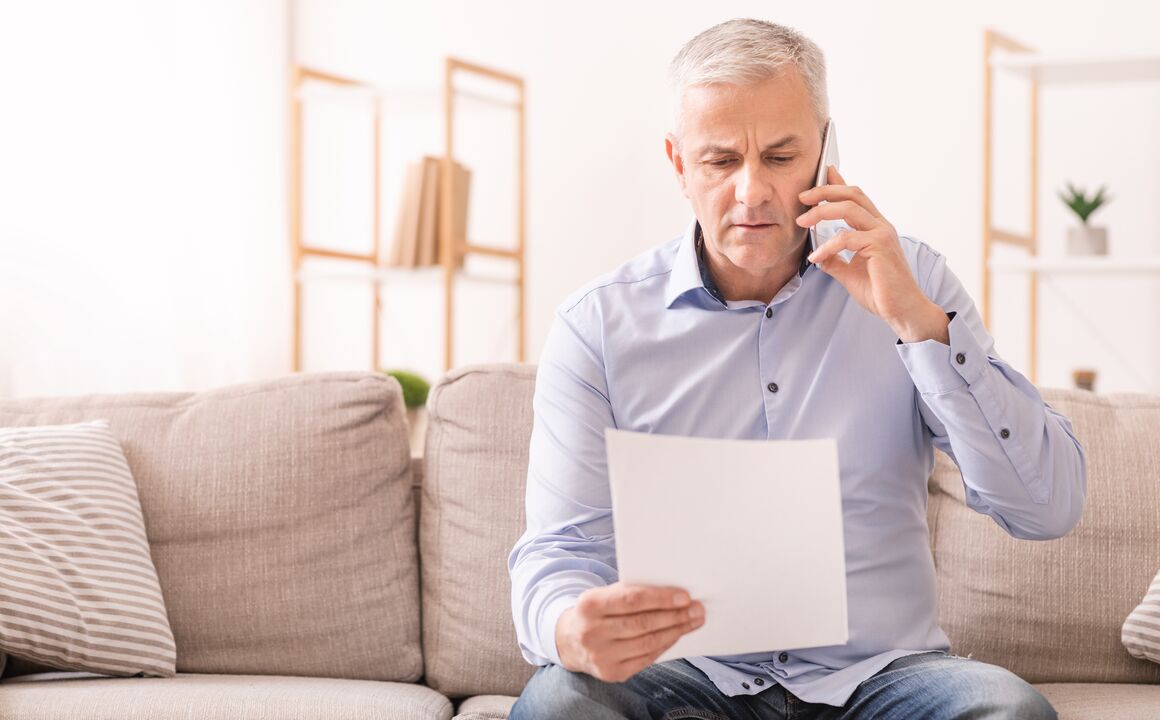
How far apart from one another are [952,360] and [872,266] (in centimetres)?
12

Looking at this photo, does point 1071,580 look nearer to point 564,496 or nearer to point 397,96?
point 564,496

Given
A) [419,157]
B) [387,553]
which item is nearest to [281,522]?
[387,553]

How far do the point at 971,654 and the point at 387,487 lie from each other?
83 cm

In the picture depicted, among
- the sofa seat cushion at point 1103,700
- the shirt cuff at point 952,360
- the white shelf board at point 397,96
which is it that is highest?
the white shelf board at point 397,96

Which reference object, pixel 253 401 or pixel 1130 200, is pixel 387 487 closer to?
pixel 253 401

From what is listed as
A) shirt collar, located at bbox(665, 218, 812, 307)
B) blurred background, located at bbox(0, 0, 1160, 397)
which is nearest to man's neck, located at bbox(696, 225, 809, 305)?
shirt collar, located at bbox(665, 218, 812, 307)

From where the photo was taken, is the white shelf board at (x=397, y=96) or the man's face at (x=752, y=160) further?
the white shelf board at (x=397, y=96)

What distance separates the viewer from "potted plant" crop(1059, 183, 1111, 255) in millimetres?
2592

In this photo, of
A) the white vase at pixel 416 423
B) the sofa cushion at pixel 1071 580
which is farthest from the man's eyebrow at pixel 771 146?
the white vase at pixel 416 423

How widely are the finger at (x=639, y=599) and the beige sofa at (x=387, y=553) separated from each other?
577mm

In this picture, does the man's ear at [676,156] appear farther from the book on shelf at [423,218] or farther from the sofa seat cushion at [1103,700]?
the book on shelf at [423,218]

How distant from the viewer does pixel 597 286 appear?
1.46m

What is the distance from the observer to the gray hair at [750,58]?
130cm

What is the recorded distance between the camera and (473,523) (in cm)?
173
